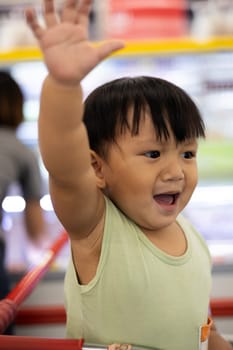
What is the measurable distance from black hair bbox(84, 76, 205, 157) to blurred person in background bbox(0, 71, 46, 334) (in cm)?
104

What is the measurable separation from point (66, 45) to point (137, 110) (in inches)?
9.4

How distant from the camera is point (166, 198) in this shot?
0.99 meters

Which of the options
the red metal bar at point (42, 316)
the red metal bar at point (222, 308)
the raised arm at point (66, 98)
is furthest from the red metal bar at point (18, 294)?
the red metal bar at point (222, 308)

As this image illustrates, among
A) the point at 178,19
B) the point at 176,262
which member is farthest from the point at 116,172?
the point at 178,19

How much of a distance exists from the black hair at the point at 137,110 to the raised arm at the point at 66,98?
131 millimetres

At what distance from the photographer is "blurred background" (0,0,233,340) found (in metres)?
2.28

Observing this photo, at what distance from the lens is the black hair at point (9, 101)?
2.14 metres

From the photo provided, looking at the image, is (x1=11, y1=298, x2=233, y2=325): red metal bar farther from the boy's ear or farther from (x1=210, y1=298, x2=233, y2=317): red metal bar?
the boy's ear

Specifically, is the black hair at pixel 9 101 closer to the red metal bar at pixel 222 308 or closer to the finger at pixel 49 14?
the red metal bar at pixel 222 308

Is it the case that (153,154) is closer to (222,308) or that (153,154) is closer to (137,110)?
(137,110)

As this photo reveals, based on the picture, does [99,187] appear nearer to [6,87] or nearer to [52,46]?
[52,46]

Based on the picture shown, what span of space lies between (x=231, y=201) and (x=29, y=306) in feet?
3.47

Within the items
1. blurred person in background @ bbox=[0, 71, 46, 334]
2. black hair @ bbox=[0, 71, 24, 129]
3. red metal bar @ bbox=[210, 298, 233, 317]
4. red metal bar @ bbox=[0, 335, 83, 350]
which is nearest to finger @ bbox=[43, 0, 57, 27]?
red metal bar @ bbox=[0, 335, 83, 350]

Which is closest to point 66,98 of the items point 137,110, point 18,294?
point 137,110
